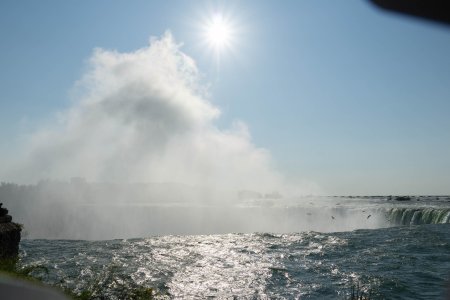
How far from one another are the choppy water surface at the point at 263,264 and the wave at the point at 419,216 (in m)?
10.6

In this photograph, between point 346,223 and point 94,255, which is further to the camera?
point 346,223

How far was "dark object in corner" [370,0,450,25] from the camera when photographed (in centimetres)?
155

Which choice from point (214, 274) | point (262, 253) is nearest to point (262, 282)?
point (214, 274)

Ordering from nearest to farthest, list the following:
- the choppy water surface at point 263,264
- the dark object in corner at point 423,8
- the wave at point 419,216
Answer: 1. the dark object in corner at point 423,8
2. the choppy water surface at point 263,264
3. the wave at point 419,216

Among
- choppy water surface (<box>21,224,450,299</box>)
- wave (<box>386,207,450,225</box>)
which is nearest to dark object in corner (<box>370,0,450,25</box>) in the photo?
choppy water surface (<box>21,224,450,299</box>)

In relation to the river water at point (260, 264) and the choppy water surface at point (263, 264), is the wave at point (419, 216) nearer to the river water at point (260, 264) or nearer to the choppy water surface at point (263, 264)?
the river water at point (260, 264)

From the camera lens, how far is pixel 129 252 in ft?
92.3

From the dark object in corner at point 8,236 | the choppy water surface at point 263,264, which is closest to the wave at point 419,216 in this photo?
the choppy water surface at point 263,264

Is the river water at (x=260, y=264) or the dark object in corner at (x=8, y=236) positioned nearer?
the river water at (x=260, y=264)

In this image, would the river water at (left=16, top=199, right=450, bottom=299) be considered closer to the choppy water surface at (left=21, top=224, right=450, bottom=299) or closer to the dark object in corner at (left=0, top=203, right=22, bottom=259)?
the choppy water surface at (left=21, top=224, right=450, bottom=299)

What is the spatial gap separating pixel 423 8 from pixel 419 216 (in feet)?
177

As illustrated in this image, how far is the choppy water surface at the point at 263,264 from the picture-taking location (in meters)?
17.9

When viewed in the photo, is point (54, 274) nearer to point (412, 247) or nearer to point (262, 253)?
point (262, 253)

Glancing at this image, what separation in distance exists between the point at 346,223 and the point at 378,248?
4268 cm
